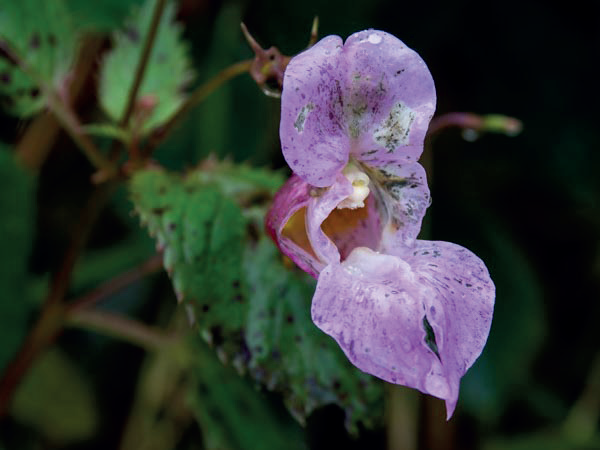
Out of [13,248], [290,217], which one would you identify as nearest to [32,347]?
[13,248]

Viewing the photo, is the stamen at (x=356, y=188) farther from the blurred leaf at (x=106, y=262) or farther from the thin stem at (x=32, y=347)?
the blurred leaf at (x=106, y=262)

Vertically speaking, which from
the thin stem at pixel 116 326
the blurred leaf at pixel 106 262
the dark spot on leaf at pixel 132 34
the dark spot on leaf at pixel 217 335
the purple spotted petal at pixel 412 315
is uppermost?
the dark spot on leaf at pixel 132 34

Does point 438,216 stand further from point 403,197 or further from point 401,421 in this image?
point 403,197

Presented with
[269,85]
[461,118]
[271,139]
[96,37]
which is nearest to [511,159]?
[271,139]

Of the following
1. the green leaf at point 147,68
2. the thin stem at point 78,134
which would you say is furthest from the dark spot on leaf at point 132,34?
the thin stem at point 78,134

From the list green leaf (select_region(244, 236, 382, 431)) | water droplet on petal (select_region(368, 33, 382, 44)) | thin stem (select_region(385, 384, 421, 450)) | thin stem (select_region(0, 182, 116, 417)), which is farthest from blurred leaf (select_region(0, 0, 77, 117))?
thin stem (select_region(385, 384, 421, 450))

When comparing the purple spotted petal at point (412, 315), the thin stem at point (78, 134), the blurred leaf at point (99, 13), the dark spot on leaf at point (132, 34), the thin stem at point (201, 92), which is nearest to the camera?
the purple spotted petal at point (412, 315)
